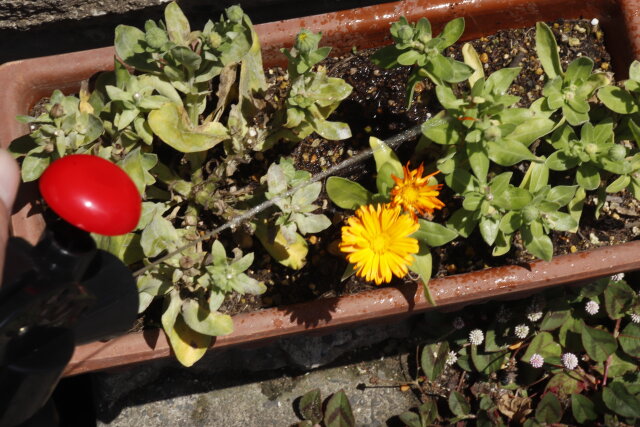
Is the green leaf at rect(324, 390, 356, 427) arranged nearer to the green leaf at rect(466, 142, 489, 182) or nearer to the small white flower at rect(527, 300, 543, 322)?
the small white flower at rect(527, 300, 543, 322)

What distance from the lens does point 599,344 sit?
2.03 m

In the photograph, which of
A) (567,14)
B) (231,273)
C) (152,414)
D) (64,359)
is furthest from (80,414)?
(567,14)

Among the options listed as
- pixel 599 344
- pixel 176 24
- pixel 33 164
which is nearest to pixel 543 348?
pixel 599 344

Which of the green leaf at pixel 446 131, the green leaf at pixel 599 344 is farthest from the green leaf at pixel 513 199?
the green leaf at pixel 599 344

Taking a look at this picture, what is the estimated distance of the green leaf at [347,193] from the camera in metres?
1.59

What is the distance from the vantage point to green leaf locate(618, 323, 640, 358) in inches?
80.1

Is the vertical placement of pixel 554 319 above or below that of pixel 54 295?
below

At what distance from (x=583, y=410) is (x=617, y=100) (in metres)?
0.90

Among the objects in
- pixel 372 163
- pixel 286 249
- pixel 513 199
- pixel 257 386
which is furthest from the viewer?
pixel 257 386

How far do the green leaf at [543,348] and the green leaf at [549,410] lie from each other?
0.37ft

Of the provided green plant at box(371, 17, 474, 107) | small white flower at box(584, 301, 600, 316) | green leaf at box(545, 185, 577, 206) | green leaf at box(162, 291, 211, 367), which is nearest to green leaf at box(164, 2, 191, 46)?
green plant at box(371, 17, 474, 107)

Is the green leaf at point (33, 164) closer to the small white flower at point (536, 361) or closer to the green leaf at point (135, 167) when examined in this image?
the green leaf at point (135, 167)

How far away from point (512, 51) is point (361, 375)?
1.05 meters

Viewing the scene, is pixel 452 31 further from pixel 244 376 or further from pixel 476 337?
pixel 244 376
